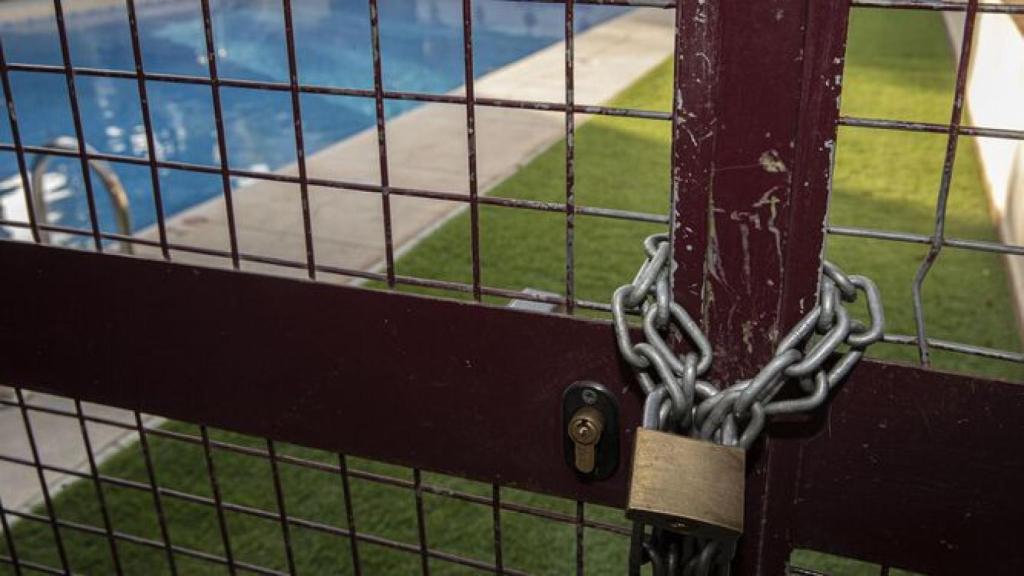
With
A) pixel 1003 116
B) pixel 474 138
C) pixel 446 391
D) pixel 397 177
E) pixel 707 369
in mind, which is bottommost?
pixel 397 177

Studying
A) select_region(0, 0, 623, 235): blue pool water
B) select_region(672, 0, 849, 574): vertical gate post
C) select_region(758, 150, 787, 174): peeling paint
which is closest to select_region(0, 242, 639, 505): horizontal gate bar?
select_region(672, 0, 849, 574): vertical gate post

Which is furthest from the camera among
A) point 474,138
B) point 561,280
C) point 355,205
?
point 355,205

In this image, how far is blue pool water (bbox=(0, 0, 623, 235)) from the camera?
324 inches

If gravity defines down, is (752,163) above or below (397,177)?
above

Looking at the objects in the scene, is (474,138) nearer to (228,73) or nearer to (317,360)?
(317,360)

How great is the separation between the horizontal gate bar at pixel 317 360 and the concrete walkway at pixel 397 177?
214 centimetres

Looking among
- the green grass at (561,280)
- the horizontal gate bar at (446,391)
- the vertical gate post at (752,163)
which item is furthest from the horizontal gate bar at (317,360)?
the green grass at (561,280)

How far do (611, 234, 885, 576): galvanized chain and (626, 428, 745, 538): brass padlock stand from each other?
0.02m

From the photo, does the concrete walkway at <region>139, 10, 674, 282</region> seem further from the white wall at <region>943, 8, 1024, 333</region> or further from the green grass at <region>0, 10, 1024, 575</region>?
the white wall at <region>943, 8, 1024, 333</region>

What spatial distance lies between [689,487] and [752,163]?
0.33 m

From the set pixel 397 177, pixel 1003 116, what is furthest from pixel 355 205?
pixel 1003 116

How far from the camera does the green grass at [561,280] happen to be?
2.72 meters

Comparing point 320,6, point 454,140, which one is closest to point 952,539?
point 454,140

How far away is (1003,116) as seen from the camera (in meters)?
4.75
